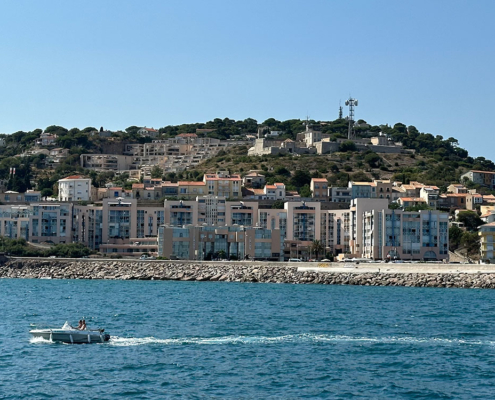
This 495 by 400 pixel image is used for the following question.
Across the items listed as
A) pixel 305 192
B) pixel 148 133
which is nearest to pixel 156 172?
pixel 305 192

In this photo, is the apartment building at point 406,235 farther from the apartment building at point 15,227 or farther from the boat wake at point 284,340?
the boat wake at point 284,340

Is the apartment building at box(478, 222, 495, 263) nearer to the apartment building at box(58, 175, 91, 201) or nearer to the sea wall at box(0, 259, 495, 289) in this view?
the sea wall at box(0, 259, 495, 289)

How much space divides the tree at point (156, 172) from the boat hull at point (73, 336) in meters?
115

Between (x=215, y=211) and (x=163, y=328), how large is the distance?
217 ft

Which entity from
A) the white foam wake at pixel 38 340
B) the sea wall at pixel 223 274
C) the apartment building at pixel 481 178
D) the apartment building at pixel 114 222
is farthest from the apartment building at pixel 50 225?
the apartment building at pixel 481 178

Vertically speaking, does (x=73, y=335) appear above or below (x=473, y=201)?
below

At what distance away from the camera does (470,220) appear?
114 meters

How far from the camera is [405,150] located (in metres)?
165

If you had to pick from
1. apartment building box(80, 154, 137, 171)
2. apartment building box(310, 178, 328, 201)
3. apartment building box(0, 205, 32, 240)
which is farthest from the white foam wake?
apartment building box(80, 154, 137, 171)

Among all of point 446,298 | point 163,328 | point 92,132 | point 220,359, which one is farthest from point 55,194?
point 220,359

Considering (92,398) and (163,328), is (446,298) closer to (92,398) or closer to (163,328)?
(163,328)

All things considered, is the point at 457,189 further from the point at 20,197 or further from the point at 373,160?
the point at 20,197

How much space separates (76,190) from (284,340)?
95.6 meters

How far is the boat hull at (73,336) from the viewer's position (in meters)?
36.7
